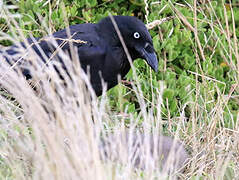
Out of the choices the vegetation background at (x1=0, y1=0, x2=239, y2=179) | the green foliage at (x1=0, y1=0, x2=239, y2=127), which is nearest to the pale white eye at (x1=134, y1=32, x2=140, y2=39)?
the vegetation background at (x1=0, y1=0, x2=239, y2=179)

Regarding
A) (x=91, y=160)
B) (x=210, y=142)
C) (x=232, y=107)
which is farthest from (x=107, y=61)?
(x=91, y=160)

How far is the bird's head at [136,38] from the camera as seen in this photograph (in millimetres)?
3861

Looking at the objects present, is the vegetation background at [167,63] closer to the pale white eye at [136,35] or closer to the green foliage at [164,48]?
the green foliage at [164,48]

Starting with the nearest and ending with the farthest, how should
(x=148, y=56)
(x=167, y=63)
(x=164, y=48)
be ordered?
(x=148, y=56) → (x=164, y=48) → (x=167, y=63)

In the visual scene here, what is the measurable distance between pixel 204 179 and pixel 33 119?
3.68ft

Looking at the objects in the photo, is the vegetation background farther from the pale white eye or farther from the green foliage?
the pale white eye

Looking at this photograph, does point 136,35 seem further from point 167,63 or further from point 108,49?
point 167,63

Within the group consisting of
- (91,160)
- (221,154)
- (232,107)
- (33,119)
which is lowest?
(232,107)

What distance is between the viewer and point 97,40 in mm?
3955

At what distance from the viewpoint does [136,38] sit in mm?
3887

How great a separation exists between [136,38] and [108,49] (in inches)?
8.7

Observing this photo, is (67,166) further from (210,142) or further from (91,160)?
(210,142)

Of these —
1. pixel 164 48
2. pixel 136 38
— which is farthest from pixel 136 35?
pixel 164 48

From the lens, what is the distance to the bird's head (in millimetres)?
3861
